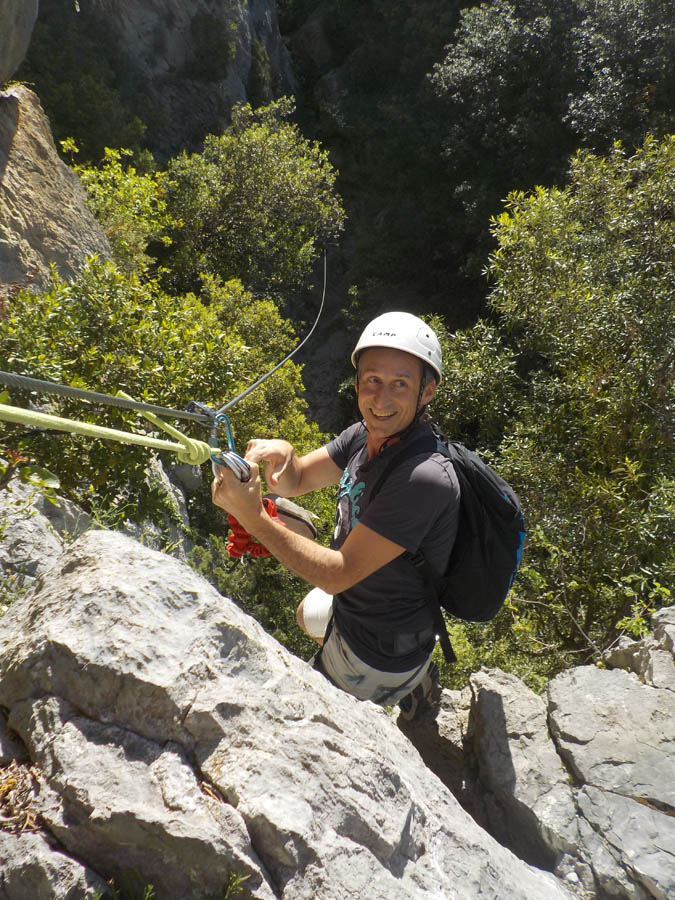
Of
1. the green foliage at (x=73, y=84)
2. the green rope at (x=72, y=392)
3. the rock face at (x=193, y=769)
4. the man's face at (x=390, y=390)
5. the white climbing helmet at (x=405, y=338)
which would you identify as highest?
the green foliage at (x=73, y=84)

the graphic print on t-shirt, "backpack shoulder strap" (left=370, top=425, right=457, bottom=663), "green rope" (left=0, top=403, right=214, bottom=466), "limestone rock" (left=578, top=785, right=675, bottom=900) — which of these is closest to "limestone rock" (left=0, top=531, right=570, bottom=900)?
"green rope" (left=0, top=403, right=214, bottom=466)

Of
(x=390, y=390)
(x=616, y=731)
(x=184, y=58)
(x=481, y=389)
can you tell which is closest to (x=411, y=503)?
(x=390, y=390)

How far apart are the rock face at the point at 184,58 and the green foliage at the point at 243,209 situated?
420 centimetres

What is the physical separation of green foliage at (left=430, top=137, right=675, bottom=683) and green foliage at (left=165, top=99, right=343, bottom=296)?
22.5 feet

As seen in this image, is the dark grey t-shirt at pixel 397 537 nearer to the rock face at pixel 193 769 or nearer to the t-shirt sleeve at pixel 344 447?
the t-shirt sleeve at pixel 344 447

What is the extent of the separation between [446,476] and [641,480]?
15.0 feet

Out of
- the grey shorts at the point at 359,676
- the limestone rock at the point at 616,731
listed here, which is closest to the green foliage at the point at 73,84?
the grey shorts at the point at 359,676

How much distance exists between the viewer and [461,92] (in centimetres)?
1798

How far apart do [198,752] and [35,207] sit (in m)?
6.59

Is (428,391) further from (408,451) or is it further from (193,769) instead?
(193,769)

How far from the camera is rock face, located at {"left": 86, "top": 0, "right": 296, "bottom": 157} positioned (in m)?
16.2

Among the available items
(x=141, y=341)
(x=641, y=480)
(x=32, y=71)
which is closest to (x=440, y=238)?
(x=32, y=71)

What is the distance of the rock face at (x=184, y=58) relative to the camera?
1623 cm

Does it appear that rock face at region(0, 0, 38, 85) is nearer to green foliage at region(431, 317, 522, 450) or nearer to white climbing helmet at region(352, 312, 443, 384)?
green foliage at region(431, 317, 522, 450)
